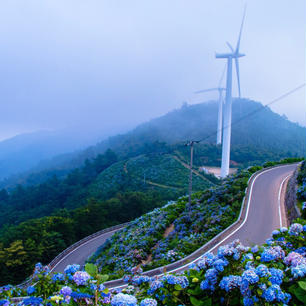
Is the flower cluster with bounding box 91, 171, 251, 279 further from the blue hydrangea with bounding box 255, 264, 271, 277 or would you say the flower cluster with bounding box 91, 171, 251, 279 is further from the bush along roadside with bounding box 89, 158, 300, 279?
the blue hydrangea with bounding box 255, 264, 271, 277

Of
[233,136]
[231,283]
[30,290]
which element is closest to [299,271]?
[231,283]

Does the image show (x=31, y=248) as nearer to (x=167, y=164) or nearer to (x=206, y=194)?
(x=206, y=194)

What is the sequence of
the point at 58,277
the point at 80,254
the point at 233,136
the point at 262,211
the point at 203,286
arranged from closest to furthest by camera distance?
the point at 203,286, the point at 58,277, the point at 262,211, the point at 80,254, the point at 233,136

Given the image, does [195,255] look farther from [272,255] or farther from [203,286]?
[203,286]

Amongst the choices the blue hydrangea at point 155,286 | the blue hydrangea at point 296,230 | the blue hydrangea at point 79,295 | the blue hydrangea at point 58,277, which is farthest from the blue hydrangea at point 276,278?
the blue hydrangea at point 58,277

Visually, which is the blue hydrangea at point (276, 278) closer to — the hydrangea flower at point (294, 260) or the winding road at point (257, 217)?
the hydrangea flower at point (294, 260)

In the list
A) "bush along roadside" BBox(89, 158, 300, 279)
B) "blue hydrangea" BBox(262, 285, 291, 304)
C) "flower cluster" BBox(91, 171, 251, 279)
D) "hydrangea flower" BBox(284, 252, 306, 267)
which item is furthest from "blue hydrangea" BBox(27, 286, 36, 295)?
"flower cluster" BBox(91, 171, 251, 279)
